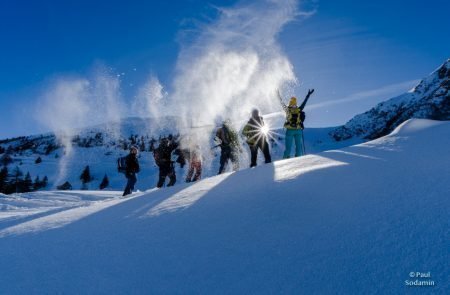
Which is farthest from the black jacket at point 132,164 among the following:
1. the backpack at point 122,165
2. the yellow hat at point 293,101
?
the yellow hat at point 293,101

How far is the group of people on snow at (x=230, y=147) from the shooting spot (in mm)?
11078

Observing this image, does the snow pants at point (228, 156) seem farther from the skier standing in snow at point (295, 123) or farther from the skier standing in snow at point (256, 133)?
the skier standing in snow at point (295, 123)

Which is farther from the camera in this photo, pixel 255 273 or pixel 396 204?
pixel 396 204

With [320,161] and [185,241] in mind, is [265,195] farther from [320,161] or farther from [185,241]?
[320,161]

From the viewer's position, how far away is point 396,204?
3.46m

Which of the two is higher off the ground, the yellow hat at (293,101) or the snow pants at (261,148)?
the yellow hat at (293,101)

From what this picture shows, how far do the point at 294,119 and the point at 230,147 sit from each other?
2604 mm

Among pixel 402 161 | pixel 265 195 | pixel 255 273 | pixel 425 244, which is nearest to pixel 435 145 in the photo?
pixel 402 161

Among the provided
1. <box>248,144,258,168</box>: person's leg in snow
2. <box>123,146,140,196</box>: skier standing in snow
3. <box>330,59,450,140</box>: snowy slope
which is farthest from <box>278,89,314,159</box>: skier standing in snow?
<box>330,59,450,140</box>: snowy slope

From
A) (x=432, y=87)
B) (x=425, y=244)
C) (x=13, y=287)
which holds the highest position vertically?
(x=432, y=87)

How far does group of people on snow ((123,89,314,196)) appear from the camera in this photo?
1108cm

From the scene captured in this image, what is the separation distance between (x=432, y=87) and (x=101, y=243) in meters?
225

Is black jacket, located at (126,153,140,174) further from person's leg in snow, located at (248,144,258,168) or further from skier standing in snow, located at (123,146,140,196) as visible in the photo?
person's leg in snow, located at (248,144,258,168)

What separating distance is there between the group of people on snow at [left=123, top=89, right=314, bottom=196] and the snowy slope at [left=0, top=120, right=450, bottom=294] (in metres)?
5.81
